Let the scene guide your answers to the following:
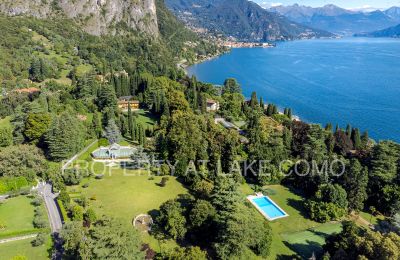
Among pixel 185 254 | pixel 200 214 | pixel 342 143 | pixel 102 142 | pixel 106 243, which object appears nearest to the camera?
pixel 106 243

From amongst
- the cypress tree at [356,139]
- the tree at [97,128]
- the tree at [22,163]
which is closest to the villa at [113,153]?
the tree at [97,128]

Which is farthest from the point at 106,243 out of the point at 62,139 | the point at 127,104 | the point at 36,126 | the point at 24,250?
the point at 127,104

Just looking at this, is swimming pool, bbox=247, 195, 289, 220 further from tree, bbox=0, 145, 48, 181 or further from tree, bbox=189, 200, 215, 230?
tree, bbox=0, 145, 48, 181

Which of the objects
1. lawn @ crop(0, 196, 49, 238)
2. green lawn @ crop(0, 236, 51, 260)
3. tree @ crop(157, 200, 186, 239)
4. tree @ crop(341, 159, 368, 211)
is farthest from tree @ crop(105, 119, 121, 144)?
tree @ crop(341, 159, 368, 211)

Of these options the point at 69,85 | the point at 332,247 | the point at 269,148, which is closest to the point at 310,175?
the point at 269,148

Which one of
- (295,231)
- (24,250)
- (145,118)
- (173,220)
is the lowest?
(295,231)

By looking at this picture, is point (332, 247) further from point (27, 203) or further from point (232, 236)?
point (27, 203)

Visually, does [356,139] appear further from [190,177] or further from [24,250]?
[24,250]

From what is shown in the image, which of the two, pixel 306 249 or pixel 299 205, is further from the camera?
pixel 299 205
